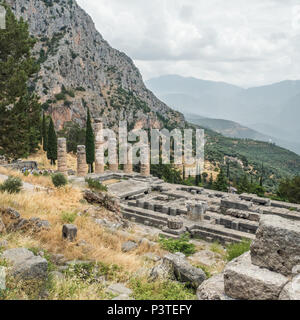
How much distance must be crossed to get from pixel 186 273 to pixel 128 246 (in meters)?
2.47

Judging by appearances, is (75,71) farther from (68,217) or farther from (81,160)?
(68,217)

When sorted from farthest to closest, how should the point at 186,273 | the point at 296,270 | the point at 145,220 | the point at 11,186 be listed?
the point at 145,220
the point at 11,186
the point at 186,273
the point at 296,270

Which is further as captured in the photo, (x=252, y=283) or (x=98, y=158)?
(x=98, y=158)

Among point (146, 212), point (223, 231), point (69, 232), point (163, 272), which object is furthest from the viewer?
point (146, 212)

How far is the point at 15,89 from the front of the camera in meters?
10.4

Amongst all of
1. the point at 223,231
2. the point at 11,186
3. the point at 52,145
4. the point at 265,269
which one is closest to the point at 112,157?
the point at 52,145

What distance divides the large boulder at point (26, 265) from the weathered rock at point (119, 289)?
1105mm

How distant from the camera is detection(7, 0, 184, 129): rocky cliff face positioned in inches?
2532

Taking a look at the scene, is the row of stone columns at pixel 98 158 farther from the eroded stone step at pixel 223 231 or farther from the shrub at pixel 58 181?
the shrub at pixel 58 181

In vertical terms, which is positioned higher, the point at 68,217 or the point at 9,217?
the point at 9,217

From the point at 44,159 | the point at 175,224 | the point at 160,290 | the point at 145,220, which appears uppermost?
the point at 44,159

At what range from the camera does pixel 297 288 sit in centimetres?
301

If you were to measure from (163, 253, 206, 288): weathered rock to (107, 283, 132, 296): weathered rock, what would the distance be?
1.49 m

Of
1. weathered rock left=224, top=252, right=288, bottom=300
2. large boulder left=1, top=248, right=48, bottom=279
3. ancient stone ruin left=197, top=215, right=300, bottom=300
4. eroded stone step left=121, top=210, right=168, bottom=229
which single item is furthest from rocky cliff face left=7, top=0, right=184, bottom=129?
weathered rock left=224, top=252, right=288, bottom=300
